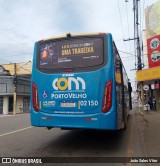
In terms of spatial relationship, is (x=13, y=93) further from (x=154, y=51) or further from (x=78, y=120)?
(x=78, y=120)

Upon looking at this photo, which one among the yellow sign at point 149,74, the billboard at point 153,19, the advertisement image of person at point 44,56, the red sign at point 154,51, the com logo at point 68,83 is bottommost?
the com logo at point 68,83

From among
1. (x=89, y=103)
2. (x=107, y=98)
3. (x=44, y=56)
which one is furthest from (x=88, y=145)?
(x=44, y=56)

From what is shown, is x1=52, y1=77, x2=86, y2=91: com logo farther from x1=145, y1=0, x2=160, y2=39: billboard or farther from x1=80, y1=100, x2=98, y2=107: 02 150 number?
x1=145, y1=0, x2=160, y2=39: billboard

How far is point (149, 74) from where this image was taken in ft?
101

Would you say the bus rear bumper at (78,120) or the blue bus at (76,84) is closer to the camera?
the bus rear bumper at (78,120)

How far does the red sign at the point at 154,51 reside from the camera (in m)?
34.1

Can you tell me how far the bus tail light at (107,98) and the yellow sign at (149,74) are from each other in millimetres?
22426

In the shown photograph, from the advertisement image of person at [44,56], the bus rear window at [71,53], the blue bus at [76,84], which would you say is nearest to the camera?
the blue bus at [76,84]

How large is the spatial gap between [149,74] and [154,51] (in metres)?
5.06

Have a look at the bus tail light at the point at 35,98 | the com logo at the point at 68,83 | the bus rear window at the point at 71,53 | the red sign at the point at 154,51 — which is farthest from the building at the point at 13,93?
the com logo at the point at 68,83

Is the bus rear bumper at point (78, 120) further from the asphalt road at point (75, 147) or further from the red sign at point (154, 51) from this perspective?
the red sign at point (154, 51)

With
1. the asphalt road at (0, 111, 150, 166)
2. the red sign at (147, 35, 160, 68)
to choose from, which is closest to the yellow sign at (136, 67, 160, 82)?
the red sign at (147, 35, 160, 68)

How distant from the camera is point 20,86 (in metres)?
44.3

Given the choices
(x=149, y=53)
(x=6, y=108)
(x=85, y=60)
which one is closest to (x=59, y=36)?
(x=85, y=60)
